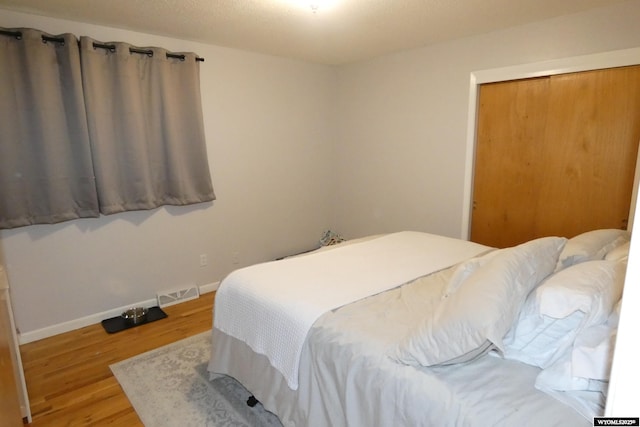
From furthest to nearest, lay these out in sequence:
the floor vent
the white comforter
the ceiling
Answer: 1. the floor vent
2. the ceiling
3. the white comforter

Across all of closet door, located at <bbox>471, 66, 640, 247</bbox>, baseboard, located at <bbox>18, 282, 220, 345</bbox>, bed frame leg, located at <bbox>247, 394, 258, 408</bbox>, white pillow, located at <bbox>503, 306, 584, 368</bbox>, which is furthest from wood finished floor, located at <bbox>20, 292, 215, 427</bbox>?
closet door, located at <bbox>471, 66, 640, 247</bbox>

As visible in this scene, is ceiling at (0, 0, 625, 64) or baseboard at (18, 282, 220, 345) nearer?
ceiling at (0, 0, 625, 64)

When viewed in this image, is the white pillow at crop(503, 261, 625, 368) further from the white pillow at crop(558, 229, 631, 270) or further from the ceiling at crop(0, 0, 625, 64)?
the ceiling at crop(0, 0, 625, 64)

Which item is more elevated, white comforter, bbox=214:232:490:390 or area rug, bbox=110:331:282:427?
white comforter, bbox=214:232:490:390

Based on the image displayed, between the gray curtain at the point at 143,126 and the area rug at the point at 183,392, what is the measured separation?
128 centimetres

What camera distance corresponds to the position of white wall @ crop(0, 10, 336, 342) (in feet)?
9.29

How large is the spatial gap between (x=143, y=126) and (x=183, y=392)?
6.95 feet

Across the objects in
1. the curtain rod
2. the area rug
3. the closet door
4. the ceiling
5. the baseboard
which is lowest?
the area rug

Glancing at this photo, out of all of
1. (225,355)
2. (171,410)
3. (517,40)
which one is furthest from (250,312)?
(517,40)

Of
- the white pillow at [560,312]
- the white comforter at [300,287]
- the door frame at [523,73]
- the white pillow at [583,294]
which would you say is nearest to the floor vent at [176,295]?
the white comforter at [300,287]

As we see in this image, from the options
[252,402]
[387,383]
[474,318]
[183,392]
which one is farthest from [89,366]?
[474,318]

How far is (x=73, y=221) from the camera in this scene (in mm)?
2898

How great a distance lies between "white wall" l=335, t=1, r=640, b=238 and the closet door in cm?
19

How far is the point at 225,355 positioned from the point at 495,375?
1482mm
